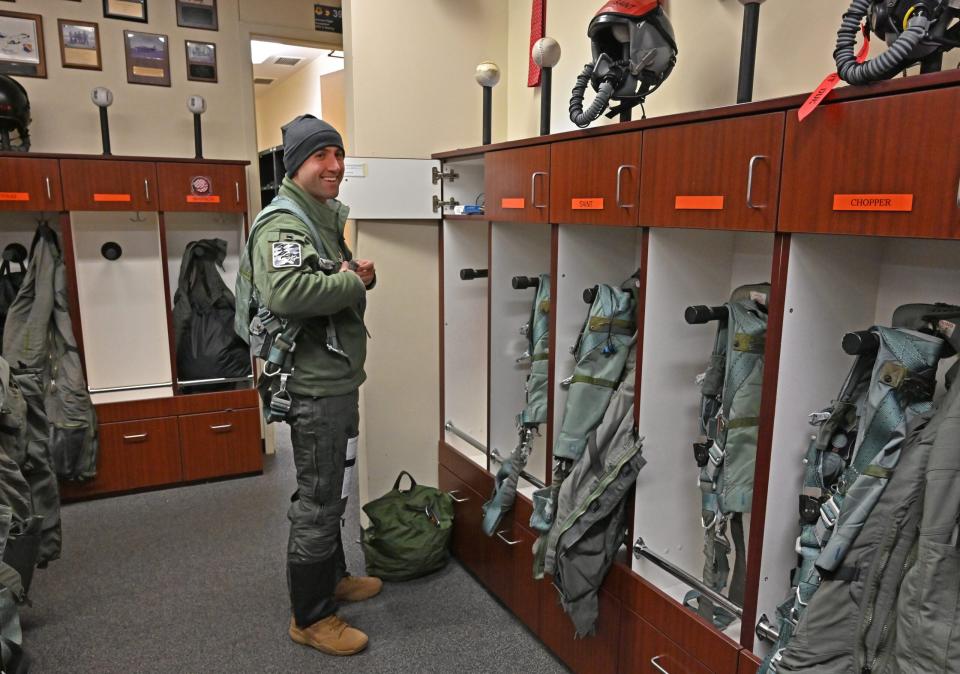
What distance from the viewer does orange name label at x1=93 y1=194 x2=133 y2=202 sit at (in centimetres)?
336

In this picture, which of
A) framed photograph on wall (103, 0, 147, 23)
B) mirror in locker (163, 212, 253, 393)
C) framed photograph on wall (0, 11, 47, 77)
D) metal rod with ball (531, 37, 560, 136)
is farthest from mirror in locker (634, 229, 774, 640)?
framed photograph on wall (0, 11, 47, 77)

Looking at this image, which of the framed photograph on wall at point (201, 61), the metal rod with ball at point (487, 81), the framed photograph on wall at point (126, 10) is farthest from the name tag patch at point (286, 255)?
the framed photograph on wall at point (126, 10)

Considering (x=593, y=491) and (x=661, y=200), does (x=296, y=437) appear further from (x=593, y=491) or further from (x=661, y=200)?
(x=661, y=200)

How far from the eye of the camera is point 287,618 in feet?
8.26

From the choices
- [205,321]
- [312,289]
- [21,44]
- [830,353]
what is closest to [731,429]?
[830,353]

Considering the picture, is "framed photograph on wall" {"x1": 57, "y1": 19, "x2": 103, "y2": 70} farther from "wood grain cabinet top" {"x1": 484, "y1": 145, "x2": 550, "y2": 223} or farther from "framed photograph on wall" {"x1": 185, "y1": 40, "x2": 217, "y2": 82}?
"wood grain cabinet top" {"x1": 484, "y1": 145, "x2": 550, "y2": 223}

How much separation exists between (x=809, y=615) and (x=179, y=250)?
374 centimetres

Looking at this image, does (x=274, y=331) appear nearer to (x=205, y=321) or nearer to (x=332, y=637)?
(x=332, y=637)

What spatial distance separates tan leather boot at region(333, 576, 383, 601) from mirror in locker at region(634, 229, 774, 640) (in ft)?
4.10

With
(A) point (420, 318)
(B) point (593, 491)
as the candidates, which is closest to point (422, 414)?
(A) point (420, 318)

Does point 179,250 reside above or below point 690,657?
above

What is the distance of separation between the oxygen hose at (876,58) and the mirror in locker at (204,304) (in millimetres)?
3385

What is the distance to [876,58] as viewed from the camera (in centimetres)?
112

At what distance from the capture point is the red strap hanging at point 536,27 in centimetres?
267
